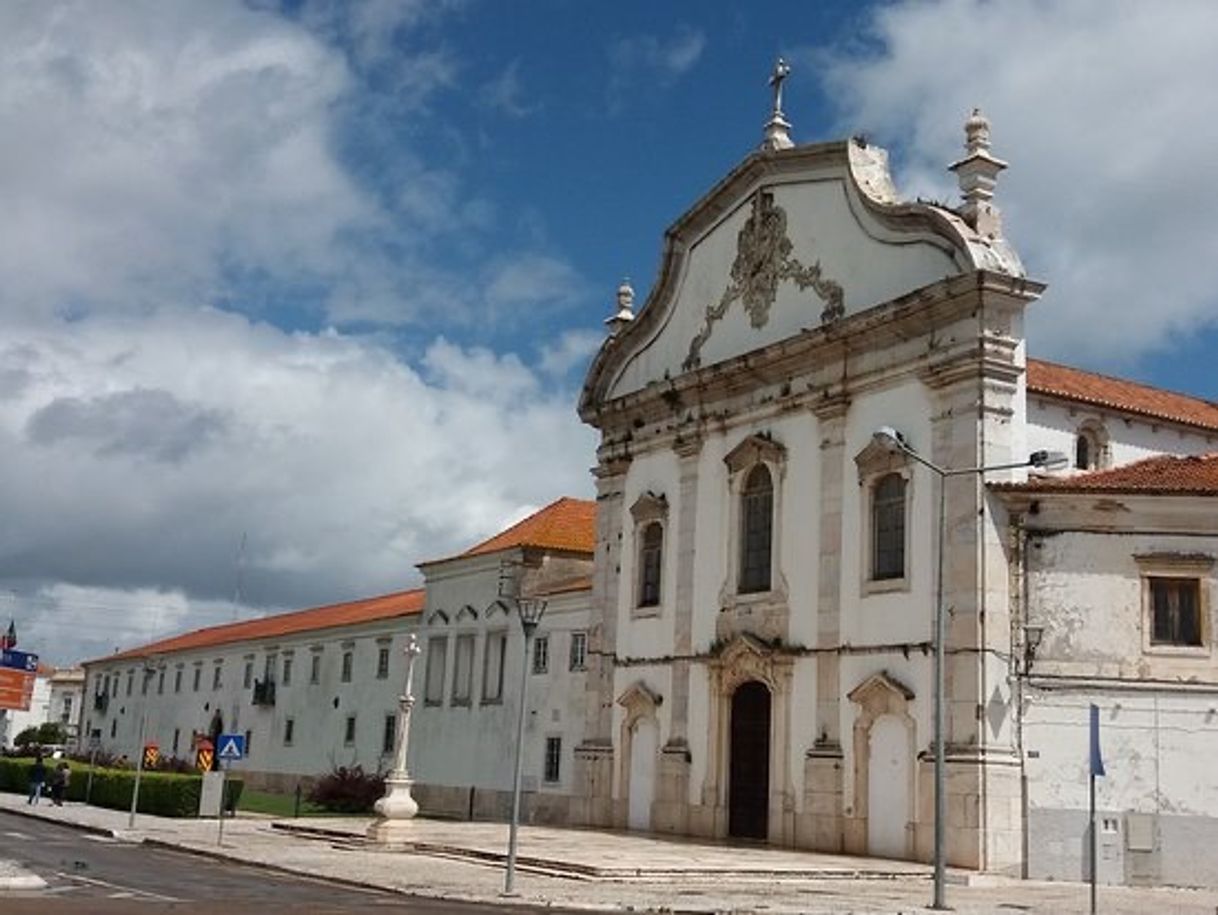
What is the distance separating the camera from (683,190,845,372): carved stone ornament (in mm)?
33281

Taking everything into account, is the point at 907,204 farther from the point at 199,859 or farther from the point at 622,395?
the point at 199,859

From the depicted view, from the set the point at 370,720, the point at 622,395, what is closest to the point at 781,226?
the point at 622,395

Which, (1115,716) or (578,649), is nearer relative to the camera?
(1115,716)

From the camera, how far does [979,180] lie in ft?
95.3

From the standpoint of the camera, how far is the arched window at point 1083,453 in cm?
3017

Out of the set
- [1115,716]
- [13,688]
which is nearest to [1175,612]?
[1115,716]

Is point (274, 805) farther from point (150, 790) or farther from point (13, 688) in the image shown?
point (13, 688)

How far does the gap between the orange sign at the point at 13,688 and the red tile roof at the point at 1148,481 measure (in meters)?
21.5

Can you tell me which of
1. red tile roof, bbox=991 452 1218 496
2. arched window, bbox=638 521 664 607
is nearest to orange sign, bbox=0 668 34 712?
arched window, bbox=638 521 664 607

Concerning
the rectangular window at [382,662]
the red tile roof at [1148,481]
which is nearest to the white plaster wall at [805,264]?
the red tile roof at [1148,481]

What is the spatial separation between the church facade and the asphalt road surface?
440 inches

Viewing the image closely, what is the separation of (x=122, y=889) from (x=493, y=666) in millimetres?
25439

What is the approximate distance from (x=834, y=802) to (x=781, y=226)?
504 inches

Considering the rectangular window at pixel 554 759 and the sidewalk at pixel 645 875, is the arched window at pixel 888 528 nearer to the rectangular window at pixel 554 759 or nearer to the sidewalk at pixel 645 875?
→ the sidewalk at pixel 645 875
